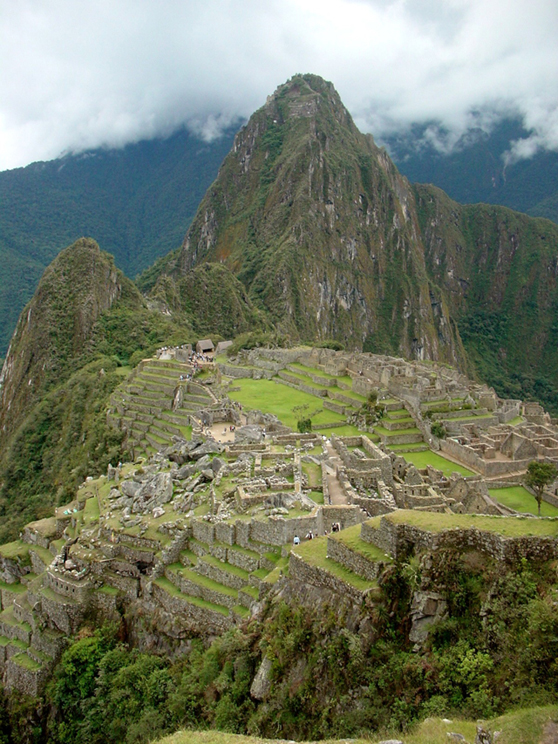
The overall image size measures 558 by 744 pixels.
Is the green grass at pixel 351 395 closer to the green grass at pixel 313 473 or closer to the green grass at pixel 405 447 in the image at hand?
the green grass at pixel 405 447

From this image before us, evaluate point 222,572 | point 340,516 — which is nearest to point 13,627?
point 222,572

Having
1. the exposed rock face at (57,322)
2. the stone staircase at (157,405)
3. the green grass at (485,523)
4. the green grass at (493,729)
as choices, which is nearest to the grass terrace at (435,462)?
the stone staircase at (157,405)

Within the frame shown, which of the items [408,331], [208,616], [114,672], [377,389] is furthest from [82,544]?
[408,331]

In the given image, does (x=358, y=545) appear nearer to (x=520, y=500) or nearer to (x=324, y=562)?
(x=324, y=562)

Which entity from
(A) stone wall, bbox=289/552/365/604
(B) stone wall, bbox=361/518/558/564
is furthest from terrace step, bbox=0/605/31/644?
(B) stone wall, bbox=361/518/558/564

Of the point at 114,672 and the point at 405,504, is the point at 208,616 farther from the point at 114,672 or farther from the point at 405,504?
the point at 405,504

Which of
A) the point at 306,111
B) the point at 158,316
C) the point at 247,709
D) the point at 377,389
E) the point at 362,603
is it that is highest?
the point at 306,111

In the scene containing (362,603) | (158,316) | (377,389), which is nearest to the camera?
(362,603)

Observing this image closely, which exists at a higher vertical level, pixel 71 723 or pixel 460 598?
pixel 460 598

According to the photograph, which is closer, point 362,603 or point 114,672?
point 362,603

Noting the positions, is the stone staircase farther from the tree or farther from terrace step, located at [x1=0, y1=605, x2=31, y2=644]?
terrace step, located at [x1=0, y1=605, x2=31, y2=644]
